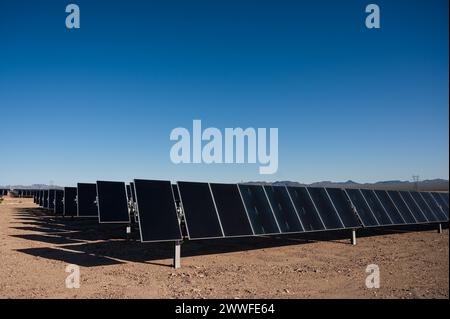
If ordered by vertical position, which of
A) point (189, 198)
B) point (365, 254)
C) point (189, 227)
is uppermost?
point (189, 198)

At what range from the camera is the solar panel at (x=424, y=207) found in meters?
21.4

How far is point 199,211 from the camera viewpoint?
505 inches

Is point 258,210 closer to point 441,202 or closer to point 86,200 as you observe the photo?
point 86,200

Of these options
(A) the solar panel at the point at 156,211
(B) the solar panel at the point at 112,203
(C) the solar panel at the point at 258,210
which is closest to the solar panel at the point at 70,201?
(B) the solar panel at the point at 112,203

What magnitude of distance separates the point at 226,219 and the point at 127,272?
3762mm

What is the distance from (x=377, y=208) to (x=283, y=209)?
6643mm

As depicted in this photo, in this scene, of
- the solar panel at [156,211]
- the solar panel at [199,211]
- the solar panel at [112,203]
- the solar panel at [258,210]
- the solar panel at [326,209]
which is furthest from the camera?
the solar panel at [112,203]

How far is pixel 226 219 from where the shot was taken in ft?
43.2

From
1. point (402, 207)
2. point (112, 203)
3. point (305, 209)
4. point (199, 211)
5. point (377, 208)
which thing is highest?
point (199, 211)

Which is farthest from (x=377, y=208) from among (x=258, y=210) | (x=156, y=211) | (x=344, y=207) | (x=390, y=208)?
(x=156, y=211)

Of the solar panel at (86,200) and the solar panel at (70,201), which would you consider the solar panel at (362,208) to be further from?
the solar panel at (70,201)
